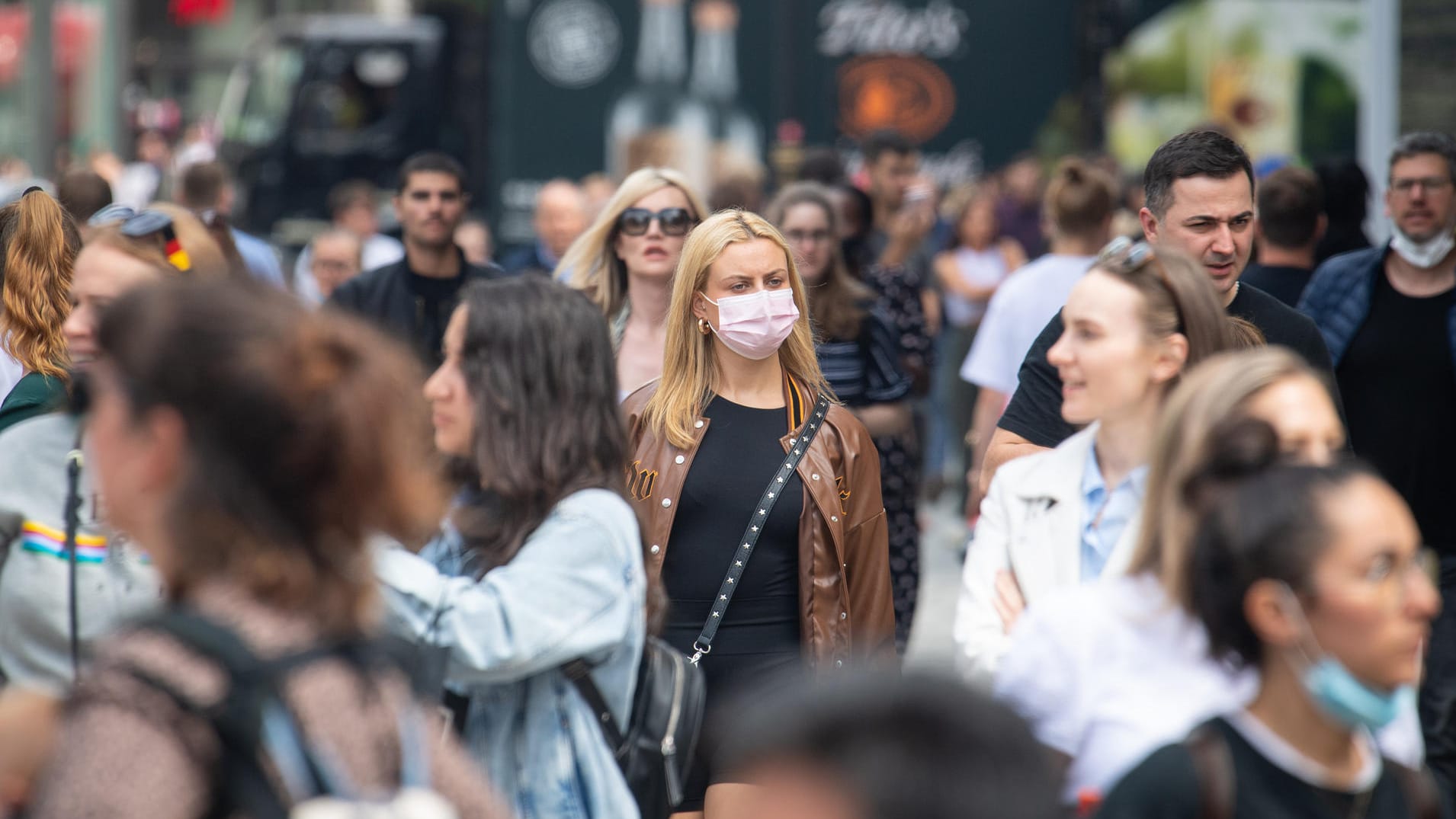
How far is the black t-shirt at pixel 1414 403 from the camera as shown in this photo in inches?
228

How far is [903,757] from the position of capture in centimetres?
156

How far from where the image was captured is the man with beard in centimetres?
580

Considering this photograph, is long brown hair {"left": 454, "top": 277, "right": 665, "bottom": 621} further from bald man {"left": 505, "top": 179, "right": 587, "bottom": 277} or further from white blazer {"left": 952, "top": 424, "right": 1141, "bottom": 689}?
bald man {"left": 505, "top": 179, "right": 587, "bottom": 277}

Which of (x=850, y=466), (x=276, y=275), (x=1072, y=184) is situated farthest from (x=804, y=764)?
(x=276, y=275)

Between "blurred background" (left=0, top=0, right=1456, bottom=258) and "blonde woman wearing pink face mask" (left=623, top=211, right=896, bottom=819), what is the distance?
826cm

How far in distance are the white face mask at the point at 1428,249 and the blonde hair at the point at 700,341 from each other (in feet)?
7.55

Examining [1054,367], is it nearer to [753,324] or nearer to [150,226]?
[753,324]

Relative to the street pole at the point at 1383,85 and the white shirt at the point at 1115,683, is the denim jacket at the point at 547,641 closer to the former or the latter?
the white shirt at the point at 1115,683

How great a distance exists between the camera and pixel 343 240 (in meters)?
9.78

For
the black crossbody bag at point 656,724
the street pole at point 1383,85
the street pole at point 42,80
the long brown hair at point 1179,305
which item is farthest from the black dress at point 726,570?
the street pole at point 42,80

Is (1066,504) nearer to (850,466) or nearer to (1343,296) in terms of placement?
(850,466)

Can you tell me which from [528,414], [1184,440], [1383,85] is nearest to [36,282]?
[528,414]

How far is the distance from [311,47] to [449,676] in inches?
601

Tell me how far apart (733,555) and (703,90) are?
38.1 feet
